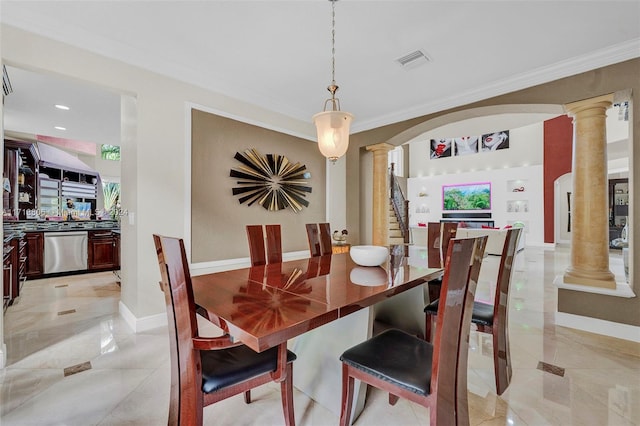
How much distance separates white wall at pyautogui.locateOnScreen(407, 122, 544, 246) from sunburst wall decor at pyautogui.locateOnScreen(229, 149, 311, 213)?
31.7 feet

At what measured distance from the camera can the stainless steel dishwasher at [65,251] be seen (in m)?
4.64

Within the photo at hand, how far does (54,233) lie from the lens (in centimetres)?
467

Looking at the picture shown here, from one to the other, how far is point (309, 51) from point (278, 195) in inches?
70.1

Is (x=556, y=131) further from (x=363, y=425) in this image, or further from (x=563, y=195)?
(x=363, y=425)

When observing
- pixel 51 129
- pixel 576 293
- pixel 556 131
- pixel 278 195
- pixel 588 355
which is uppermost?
pixel 556 131

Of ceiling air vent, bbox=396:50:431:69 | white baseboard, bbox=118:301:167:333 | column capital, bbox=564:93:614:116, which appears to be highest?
ceiling air vent, bbox=396:50:431:69

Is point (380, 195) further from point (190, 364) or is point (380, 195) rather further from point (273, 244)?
point (190, 364)

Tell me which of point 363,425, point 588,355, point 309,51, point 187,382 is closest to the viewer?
point 187,382

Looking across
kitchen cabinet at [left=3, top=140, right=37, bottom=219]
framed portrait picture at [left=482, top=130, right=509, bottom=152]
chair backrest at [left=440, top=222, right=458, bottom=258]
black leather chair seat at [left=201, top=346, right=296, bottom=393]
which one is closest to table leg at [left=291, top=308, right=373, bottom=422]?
black leather chair seat at [left=201, top=346, right=296, bottom=393]

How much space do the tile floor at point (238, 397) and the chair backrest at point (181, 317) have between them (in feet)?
2.01

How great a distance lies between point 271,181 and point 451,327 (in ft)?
9.73

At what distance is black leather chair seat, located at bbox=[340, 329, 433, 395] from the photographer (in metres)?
1.12

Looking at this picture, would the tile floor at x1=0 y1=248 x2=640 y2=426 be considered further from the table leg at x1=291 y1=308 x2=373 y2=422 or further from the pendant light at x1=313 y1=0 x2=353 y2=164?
the pendant light at x1=313 y1=0 x2=353 y2=164

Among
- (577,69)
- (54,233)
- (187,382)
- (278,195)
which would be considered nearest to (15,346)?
(187,382)
